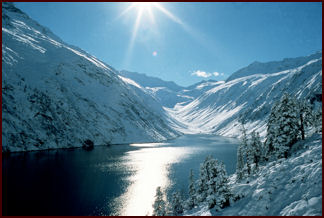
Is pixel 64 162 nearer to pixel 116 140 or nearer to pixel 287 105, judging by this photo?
pixel 116 140

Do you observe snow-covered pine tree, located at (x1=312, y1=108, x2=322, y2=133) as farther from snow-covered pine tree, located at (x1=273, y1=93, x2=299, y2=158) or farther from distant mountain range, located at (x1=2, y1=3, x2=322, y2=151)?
distant mountain range, located at (x1=2, y1=3, x2=322, y2=151)

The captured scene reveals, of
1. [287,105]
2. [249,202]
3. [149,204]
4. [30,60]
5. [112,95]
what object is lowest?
[149,204]

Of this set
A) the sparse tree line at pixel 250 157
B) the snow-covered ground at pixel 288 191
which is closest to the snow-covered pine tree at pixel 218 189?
the sparse tree line at pixel 250 157

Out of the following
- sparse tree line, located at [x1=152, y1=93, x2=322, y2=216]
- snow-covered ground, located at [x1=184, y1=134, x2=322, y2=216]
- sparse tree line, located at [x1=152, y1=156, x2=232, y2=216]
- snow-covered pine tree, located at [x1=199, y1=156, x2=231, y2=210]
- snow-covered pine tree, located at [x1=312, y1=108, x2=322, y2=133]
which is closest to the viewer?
snow-covered ground, located at [x1=184, y1=134, x2=322, y2=216]

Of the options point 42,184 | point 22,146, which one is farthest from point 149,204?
point 22,146

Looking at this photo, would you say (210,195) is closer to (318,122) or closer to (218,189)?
(218,189)

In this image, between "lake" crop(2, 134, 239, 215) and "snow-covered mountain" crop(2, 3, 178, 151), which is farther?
"snow-covered mountain" crop(2, 3, 178, 151)

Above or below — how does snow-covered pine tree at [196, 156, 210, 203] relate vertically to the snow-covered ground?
below

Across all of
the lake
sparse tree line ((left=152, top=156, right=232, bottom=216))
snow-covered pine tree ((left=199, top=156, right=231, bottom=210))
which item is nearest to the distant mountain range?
the lake
